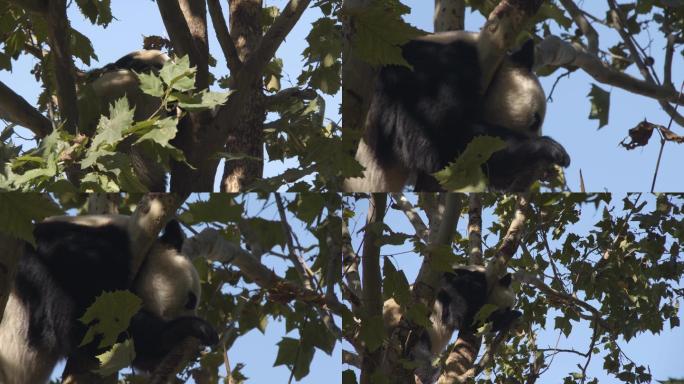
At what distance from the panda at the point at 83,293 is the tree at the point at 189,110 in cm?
19

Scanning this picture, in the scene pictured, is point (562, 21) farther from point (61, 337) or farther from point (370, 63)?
point (61, 337)

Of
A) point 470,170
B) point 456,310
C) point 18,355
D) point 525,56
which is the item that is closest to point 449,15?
point 525,56

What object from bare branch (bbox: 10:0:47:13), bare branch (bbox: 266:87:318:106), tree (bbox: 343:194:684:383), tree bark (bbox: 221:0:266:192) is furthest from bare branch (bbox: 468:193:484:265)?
bare branch (bbox: 266:87:318:106)

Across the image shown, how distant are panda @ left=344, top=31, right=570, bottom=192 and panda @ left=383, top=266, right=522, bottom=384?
322 millimetres

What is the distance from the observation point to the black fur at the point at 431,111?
8.61 feet

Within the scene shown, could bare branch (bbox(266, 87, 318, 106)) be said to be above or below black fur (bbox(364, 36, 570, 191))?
above

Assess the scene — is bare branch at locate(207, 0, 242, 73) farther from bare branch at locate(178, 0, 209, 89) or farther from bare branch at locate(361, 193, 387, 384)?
bare branch at locate(361, 193, 387, 384)

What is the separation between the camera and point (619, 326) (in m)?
2.34

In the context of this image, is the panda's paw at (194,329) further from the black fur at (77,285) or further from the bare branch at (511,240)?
the bare branch at (511,240)

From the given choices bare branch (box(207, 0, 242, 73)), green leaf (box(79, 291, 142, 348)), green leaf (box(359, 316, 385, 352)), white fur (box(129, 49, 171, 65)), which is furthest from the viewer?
white fur (box(129, 49, 171, 65))

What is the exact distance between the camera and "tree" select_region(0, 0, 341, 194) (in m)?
2.61

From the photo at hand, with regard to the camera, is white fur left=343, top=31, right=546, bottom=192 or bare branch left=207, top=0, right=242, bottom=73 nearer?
white fur left=343, top=31, right=546, bottom=192

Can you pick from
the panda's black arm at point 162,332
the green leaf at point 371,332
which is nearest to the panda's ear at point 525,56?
the green leaf at point 371,332

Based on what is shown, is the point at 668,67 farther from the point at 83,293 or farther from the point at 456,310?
the point at 83,293
